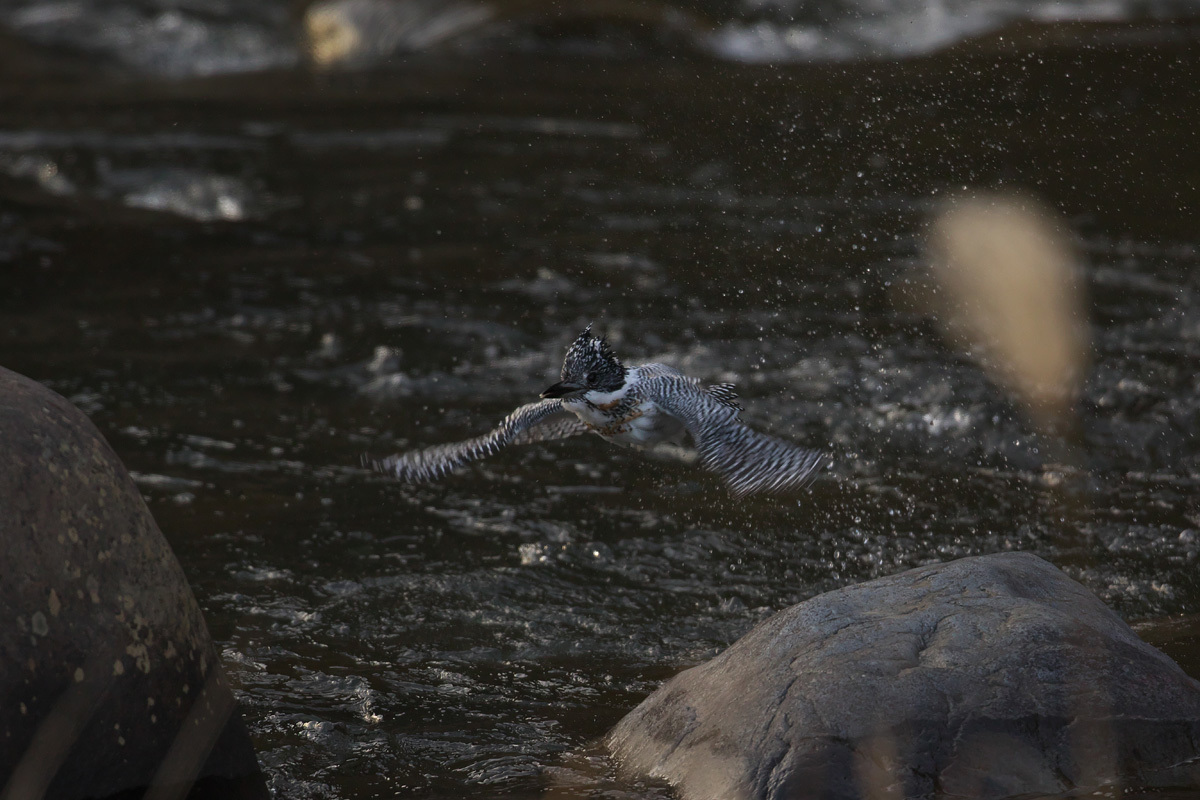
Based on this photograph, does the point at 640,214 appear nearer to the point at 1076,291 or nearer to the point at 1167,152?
the point at 1076,291

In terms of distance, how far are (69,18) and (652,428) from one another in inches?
514

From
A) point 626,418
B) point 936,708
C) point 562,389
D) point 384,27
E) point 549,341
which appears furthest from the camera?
point 384,27

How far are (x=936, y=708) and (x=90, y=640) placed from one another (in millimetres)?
2215

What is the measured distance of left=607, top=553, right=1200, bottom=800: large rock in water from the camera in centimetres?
351

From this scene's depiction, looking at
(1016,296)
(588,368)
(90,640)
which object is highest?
(1016,296)

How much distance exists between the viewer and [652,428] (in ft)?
18.2

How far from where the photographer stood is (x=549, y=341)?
8.33 metres

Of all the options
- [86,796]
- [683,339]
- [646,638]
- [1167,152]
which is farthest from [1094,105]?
[86,796]

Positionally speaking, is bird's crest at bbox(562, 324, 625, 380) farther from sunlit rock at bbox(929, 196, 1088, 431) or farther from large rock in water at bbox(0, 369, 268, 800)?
sunlit rock at bbox(929, 196, 1088, 431)

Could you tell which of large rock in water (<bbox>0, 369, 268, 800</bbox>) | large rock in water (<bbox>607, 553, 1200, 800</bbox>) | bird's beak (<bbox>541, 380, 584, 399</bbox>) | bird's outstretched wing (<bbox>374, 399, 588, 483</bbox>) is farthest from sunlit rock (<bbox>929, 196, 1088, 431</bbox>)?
large rock in water (<bbox>0, 369, 268, 800</bbox>)

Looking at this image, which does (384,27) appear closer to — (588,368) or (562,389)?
(588,368)

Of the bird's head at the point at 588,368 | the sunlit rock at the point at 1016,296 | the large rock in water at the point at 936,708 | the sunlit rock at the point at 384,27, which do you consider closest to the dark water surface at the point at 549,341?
the sunlit rock at the point at 1016,296

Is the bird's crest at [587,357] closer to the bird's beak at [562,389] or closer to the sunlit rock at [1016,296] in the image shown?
the bird's beak at [562,389]

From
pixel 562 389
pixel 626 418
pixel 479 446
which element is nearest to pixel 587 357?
pixel 562 389
